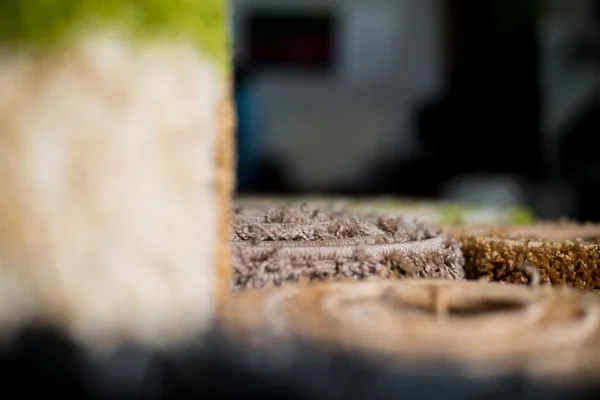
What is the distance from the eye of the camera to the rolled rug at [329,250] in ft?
2.15

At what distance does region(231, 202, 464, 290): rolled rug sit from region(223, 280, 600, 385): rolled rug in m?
0.04

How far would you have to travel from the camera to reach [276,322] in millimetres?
514

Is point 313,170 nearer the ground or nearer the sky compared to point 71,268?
nearer the ground

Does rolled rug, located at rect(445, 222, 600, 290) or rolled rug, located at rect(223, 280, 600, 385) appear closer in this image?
rolled rug, located at rect(223, 280, 600, 385)

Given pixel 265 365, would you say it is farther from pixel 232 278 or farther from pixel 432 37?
pixel 432 37

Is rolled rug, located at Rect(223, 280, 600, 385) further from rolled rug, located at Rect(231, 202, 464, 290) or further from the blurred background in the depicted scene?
the blurred background

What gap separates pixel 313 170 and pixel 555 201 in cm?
147

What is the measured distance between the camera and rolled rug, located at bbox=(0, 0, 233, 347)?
0.47 meters

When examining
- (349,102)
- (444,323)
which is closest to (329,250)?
(444,323)

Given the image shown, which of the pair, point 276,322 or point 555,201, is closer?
point 276,322

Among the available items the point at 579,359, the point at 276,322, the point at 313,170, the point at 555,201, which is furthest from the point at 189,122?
the point at 313,170

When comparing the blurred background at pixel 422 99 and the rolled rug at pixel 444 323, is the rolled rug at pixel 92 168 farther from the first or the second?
the blurred background at pixel 422 99

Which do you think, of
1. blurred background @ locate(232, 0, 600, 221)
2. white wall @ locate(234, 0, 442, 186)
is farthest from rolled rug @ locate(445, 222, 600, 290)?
white wall @ locate(234, 0, 442, 186)

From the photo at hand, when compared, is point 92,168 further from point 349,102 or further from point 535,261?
point 349,102
